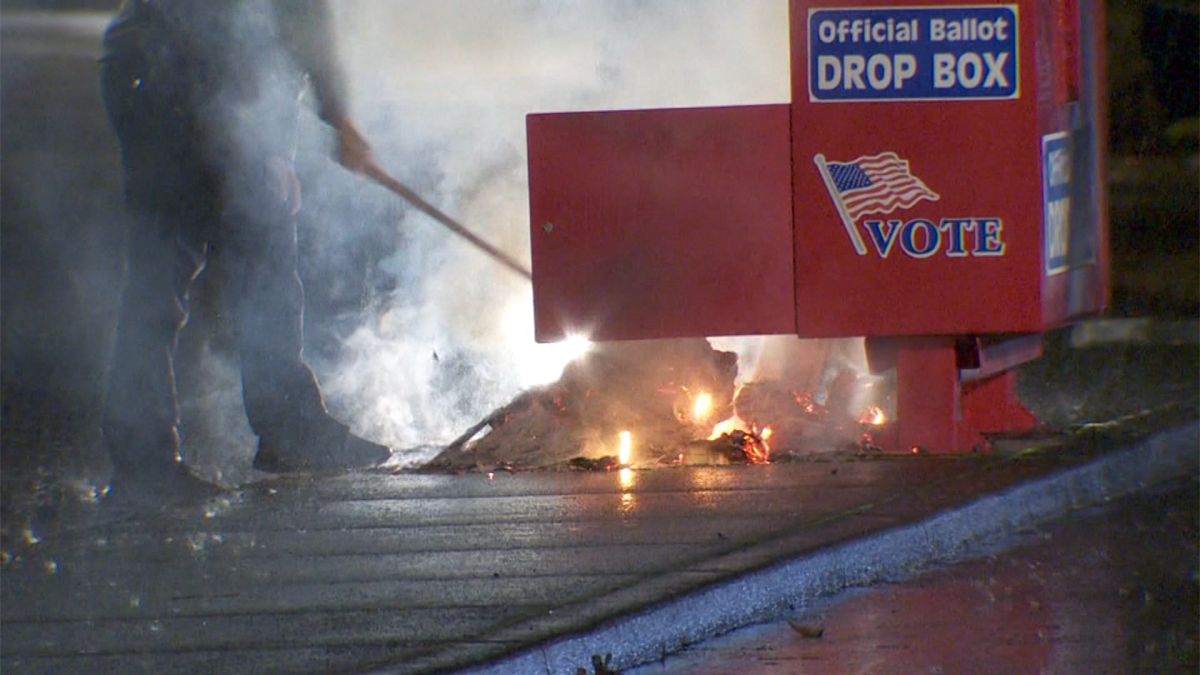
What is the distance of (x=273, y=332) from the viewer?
6141 millimetres

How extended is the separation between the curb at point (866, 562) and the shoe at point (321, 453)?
2.37m

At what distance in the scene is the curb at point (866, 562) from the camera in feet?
12.2

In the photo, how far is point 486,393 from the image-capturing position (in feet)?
22.7

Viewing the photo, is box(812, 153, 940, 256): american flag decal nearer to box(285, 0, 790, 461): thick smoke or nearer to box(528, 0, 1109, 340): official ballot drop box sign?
box(528, 0, 1109, 340): official ballot drop box sign

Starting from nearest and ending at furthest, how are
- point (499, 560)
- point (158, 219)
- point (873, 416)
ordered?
point (499, 560) → point (158, 219) → point (873, 416)

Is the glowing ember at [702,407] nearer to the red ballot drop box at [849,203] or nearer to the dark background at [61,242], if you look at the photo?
the red ballot drop box at [849,203]

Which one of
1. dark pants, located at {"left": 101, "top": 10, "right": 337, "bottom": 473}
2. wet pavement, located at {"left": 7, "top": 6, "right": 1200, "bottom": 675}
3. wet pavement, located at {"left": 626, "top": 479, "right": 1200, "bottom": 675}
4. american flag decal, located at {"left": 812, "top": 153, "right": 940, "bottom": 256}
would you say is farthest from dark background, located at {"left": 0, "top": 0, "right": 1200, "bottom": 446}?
wet pavement, located at {"left": 626, "top": 479, "right": 1200, "bottom": 675}

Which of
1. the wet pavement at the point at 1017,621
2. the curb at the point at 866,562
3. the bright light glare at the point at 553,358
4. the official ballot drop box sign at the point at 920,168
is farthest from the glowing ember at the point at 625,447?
the wet pavement at the point at 1017,621

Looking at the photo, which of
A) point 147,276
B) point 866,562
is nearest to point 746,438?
point 866,562

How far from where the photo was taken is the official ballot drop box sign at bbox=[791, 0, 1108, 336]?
5.52 meters

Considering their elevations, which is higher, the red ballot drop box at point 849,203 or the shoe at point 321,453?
the red ballot drop box at point 849,203

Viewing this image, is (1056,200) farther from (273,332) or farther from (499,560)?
(273,332)

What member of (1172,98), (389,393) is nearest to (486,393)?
(389,393)

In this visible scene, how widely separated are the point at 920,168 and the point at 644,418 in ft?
4.93
